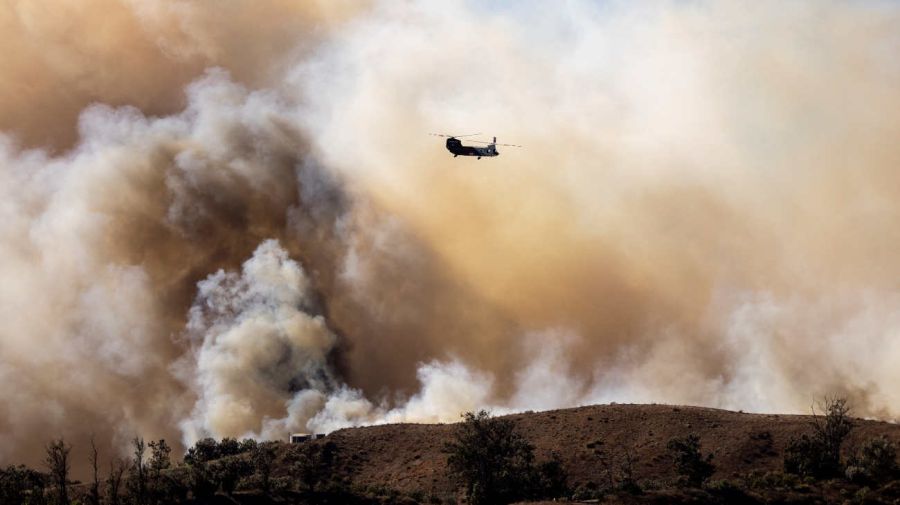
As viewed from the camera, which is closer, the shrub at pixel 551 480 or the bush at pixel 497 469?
the bush at pixel 497 469

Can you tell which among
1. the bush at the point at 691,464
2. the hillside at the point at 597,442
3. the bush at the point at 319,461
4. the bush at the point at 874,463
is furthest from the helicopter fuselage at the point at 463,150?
the bush at the point at 874,463

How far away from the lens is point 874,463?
284 feet

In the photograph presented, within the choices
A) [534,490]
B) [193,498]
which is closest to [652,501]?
[534,490]

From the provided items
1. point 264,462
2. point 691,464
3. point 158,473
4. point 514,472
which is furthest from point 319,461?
point 691,464

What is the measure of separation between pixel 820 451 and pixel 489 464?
31.6 m

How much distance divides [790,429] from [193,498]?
63882 millimetres

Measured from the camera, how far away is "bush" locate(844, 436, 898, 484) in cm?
8438

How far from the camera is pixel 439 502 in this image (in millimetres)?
88250

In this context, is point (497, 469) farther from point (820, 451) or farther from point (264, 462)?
point (820, 451)

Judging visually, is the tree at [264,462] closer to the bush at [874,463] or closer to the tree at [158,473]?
the tree at [158,473]

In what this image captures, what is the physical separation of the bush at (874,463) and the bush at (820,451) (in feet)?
5.47

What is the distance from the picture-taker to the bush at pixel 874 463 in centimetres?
8438

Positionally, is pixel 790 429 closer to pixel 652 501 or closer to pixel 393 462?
pixel 652 501

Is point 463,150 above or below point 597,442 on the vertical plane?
above
